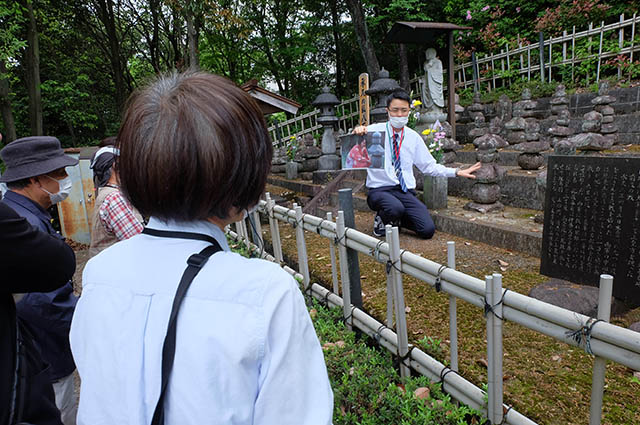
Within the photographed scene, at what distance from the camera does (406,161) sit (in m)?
4.83

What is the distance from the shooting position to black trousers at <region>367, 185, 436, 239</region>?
15.6 ft

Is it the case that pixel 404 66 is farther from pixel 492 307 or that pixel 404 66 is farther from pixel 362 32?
pixel 492 307

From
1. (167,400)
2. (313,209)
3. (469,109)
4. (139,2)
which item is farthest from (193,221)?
(139,2)

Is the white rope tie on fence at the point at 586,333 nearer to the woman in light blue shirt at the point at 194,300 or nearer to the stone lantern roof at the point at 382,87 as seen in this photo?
the woman in light blue shirt at the point at 194,300

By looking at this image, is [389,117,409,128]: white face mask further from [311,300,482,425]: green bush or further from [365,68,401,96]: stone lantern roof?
[365,68,401,96]: stone lantern roof

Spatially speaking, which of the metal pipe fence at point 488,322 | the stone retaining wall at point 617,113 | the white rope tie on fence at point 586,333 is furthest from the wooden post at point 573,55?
the white rope tie on fence at point 586,333

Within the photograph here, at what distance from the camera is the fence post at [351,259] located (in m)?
2.88

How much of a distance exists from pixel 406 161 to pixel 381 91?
13.5ft

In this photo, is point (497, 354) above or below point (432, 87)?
below

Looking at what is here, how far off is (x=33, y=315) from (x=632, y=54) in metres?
11.9

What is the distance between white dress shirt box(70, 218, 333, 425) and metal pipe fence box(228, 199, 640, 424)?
1.17 m

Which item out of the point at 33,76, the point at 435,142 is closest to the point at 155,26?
the point at 33,76

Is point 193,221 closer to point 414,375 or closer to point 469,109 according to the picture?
point 414,375

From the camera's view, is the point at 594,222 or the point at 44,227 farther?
the point at 594,222
